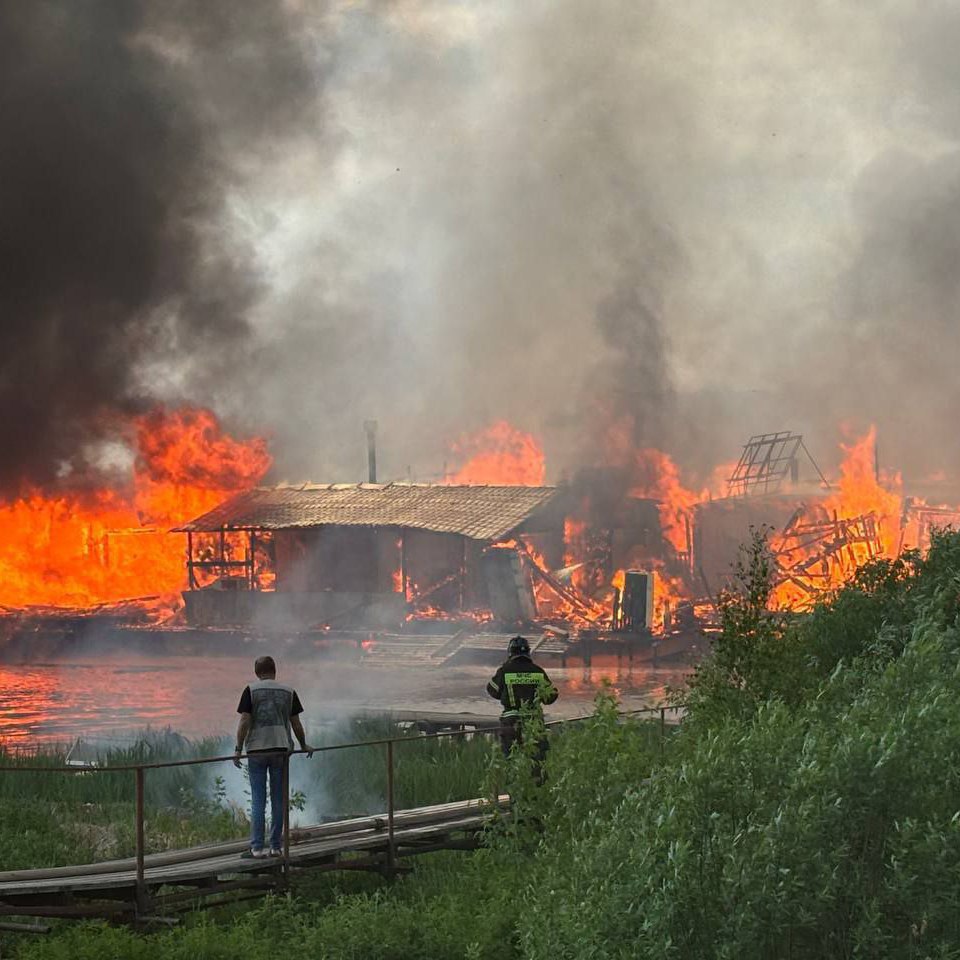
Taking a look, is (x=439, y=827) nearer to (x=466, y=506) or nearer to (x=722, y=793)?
(x=722, y=793)

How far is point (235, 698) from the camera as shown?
29.5 metres

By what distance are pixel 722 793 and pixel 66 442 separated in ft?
136

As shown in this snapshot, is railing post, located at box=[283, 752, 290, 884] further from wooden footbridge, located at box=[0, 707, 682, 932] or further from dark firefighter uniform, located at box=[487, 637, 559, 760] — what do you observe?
dark firefighter uniform, located at box=[487, 637, 559, 760]

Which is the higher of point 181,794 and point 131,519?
point 131,519

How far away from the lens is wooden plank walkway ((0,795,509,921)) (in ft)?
35.8

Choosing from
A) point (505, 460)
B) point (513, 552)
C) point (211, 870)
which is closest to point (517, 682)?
point (211, 870)

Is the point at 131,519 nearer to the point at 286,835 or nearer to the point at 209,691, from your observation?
the point at 209,691

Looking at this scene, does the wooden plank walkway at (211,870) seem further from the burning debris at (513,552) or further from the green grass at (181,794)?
the burning debris at (513,552)

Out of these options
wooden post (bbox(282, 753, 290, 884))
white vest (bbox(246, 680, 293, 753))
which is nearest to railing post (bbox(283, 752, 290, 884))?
wooden post (bbox(282, 753, 290, 884))

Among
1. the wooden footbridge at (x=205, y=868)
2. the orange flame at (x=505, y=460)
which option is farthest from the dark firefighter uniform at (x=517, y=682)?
the orange flame at (x=505, y=460)

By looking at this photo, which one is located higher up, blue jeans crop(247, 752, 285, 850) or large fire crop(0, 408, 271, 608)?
large fire crop(0, 408, 271, 608)

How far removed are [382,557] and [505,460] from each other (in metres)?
13.4

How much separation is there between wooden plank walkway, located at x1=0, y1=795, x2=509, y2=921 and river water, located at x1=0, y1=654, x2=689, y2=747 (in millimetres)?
8833

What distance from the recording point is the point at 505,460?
168 ft
